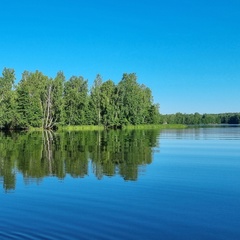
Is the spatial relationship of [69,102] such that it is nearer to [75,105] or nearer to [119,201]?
[75,105]

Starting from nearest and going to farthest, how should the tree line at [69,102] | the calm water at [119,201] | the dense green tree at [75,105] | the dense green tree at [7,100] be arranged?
the calm water at [119,201] < the dense green tree at [7,100] < the tree line at [69,102] < the dense green tree at [75,105]

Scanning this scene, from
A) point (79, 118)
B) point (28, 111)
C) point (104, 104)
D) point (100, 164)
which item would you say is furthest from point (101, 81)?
point (100, 164)

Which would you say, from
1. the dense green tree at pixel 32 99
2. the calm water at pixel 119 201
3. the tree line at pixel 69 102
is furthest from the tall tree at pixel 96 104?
the calm water at pixel 119 201

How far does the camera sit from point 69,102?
116750mm

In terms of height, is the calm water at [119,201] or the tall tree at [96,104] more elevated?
the tall tree at [96,104]

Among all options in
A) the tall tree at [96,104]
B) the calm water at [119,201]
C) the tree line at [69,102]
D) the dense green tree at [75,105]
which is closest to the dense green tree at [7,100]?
the tree line at [69,102]

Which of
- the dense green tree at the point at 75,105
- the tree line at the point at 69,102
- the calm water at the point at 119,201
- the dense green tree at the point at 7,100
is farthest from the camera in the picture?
the dense green tree at the point at 75,105

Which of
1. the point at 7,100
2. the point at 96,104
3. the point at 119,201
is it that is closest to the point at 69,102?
the point at 96,104

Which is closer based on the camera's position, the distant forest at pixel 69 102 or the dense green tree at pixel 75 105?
the distant forest at pixel 69 102

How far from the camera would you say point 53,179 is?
57.1ft

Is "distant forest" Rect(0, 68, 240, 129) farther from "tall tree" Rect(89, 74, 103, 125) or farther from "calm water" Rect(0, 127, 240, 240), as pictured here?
"calm water" Rect(0, 127, 240, 240)

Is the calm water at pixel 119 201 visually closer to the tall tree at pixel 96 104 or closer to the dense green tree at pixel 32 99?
the dense green tree at pixel 32 99

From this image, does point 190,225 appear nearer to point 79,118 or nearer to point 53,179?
point 53,179

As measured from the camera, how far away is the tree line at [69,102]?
97.1 metres
